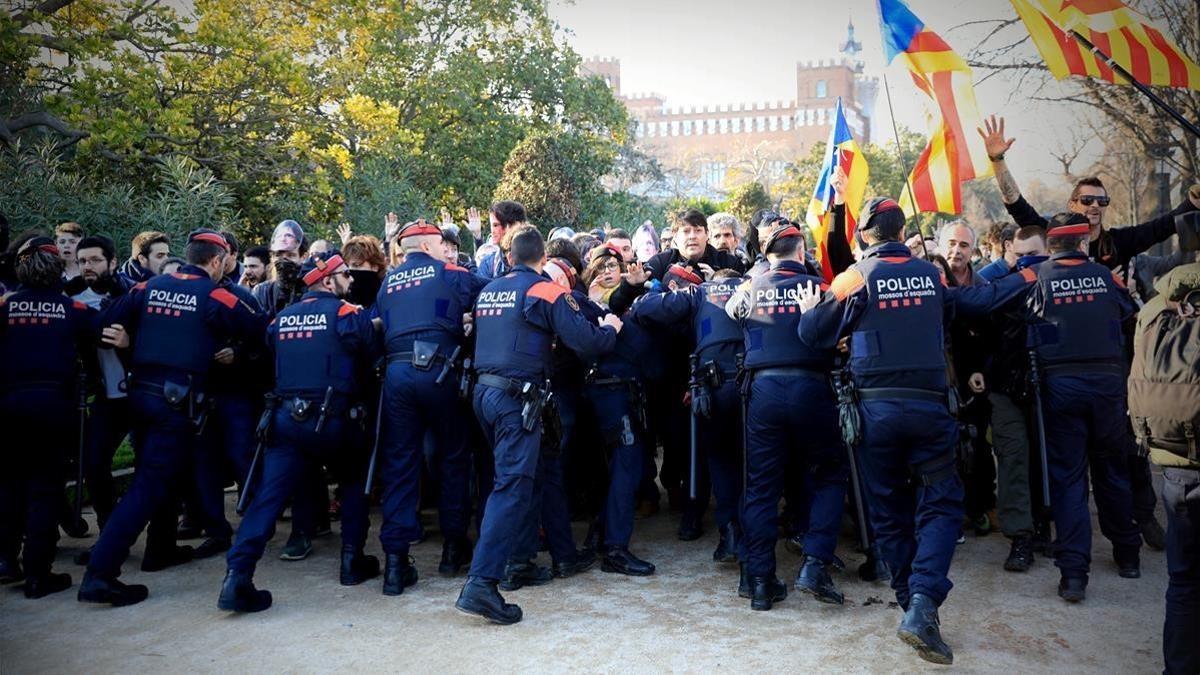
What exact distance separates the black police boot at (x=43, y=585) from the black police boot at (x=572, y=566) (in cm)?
309

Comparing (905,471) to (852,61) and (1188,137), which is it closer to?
(1188,137)

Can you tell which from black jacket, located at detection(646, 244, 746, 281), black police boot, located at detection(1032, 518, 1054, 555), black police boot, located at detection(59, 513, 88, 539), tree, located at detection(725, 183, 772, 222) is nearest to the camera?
black police boot, located at detection(1032, 518, 1054, 555)

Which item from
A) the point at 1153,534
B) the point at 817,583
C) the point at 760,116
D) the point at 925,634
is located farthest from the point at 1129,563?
the point at 760,116

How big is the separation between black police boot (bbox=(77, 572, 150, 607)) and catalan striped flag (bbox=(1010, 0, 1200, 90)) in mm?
6774

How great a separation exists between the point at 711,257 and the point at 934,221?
88.0ft

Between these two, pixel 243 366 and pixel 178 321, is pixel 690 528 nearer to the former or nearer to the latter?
pixel 243 366

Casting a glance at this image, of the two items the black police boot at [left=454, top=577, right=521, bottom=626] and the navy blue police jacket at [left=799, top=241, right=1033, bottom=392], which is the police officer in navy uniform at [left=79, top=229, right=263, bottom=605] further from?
the navy blue police jacket at [left=799, top=241, right=1033, bottom=392]

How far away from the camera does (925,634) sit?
184 inches

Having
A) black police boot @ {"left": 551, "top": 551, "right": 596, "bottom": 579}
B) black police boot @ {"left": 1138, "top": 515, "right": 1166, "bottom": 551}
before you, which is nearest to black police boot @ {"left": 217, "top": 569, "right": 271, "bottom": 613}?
black police boot @ {"left": 551, "top": 551, "right": 596, "bottom": 579}

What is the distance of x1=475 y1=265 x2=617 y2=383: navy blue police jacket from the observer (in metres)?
5.75

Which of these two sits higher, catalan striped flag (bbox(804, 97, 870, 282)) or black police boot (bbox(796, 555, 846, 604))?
catalan striped flag (bbox(804, 97, 870, 282))

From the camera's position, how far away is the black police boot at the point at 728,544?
6535 mm

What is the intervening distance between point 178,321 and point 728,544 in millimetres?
3865

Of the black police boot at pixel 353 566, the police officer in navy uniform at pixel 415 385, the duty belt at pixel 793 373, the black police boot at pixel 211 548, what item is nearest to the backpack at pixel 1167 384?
the duty belt at pixel 793 373
